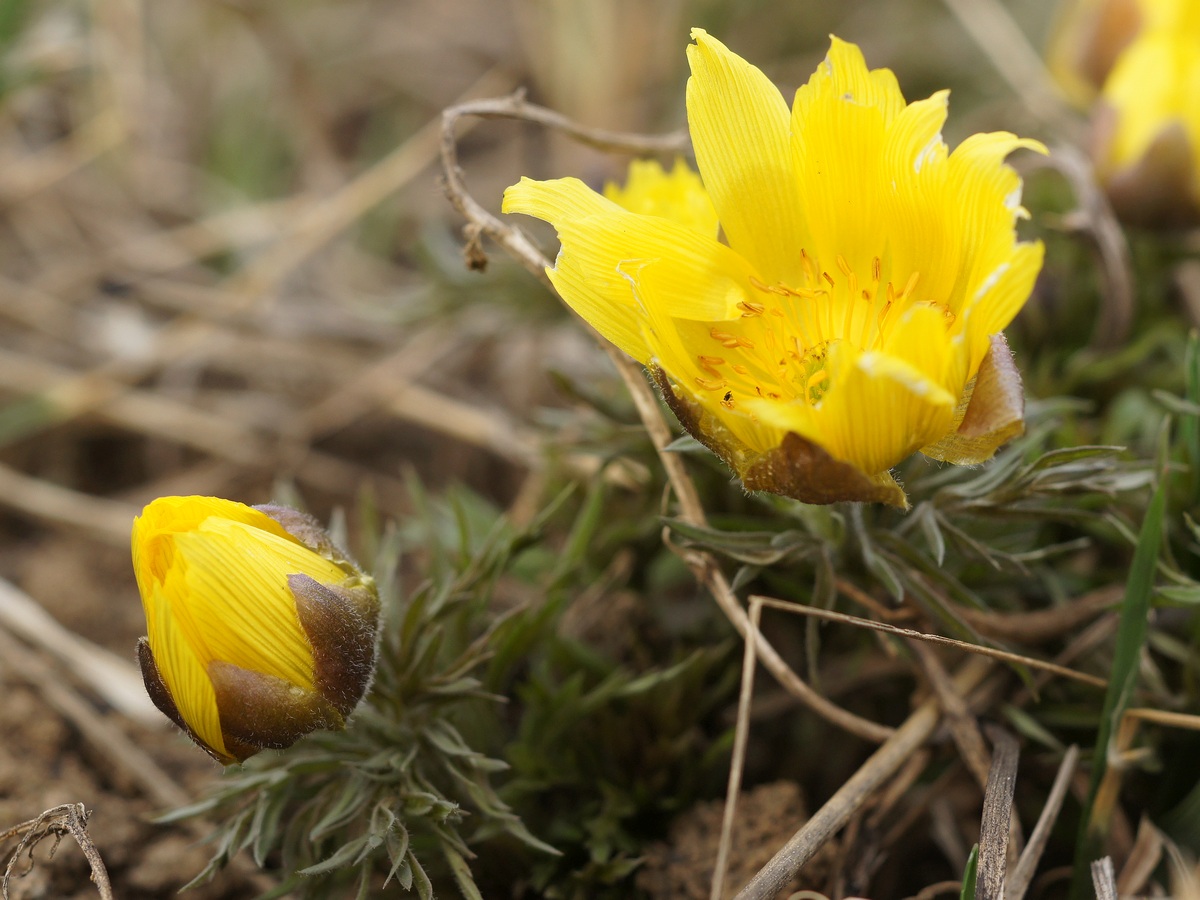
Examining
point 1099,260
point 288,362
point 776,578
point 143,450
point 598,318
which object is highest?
point 598,318

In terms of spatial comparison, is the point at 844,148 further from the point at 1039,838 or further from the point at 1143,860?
the point at 1143,860

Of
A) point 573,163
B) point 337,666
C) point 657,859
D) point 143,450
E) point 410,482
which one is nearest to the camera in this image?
point 337,666

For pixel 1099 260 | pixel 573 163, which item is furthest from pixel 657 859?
pixel 573 163

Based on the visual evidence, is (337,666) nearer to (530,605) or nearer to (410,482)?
(530,605)

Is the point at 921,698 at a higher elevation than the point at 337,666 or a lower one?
lower

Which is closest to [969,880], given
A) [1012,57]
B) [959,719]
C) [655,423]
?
[959,719]

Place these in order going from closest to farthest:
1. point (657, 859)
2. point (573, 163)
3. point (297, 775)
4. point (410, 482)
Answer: point (297, 775), point (657, 859), point (410, 482), point (573, 163)

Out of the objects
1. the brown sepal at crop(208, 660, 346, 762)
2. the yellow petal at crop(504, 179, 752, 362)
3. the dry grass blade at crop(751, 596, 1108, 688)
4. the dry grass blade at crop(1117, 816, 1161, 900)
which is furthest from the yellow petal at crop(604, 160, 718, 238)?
the dry grass blade at crop(1117, 816, 1161, 900)
